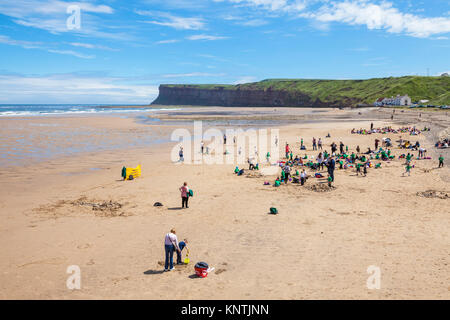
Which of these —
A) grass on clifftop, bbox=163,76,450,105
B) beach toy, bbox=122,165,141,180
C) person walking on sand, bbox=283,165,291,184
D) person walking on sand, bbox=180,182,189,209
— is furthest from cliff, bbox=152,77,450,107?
person walking on sand, bbox=180,182,189,209

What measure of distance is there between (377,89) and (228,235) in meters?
158

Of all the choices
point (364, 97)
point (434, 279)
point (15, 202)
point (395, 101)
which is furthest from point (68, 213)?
point (364, 97)

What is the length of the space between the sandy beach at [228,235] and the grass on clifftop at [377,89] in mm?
99436

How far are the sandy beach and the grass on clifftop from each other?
99.4m

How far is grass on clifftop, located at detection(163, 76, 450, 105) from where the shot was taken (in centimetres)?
12265

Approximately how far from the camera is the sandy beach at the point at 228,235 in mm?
8133

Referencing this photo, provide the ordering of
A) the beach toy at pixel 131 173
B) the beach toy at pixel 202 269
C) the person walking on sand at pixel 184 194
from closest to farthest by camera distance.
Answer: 1. the beach toy at pixel 202 269
2. the person walking on sand at pixel 184 194
3. the beach toy at pixel 131 173

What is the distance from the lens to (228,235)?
11.5 metres

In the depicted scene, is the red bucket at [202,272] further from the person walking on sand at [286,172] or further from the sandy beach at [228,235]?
the person walking on sand at [286,172]

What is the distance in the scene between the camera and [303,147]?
31.7 meters

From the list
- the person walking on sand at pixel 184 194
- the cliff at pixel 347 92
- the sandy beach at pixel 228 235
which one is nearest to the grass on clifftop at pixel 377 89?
the cliff at pixel 347 92

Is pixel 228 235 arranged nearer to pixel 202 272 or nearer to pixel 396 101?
pixel 202 272

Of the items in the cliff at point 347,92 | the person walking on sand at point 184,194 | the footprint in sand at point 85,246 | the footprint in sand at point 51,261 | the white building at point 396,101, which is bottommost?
the footprint in sand at point 51,261

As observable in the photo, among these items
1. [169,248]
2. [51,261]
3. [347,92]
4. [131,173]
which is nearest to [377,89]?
[347,92]
